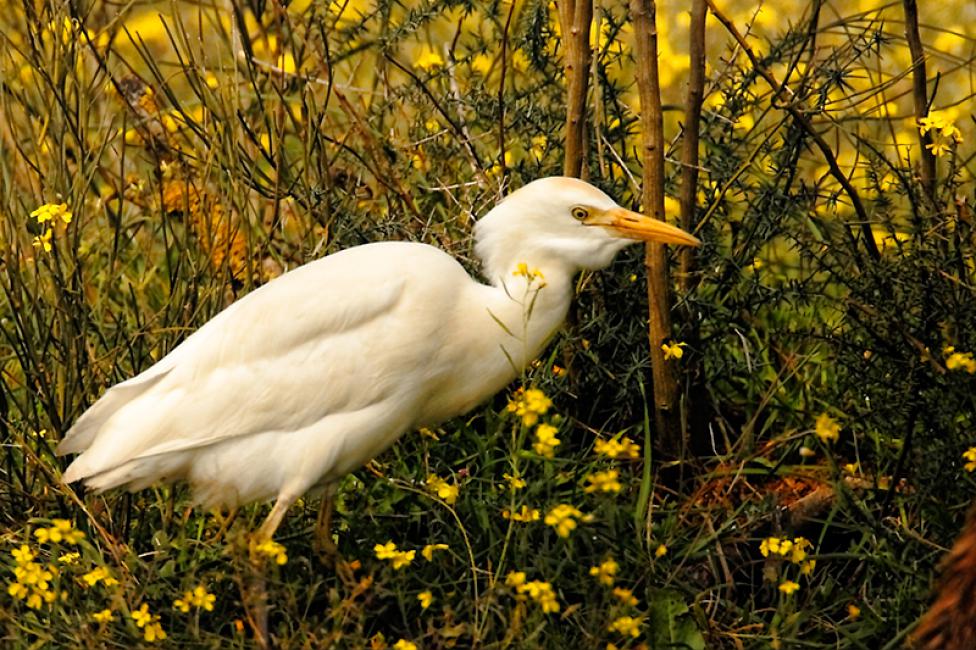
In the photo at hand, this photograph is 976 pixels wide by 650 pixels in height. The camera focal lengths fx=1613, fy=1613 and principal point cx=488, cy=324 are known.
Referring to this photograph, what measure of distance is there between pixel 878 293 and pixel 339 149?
66.9 inches

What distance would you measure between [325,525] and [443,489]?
1.57 ft

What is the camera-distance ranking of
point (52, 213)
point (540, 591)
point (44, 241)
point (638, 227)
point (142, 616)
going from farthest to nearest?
point (44, 241), point (52, 213), point (638, 227), point (142, 616), point (540, 591)

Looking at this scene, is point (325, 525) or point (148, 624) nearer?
point (148, 624)

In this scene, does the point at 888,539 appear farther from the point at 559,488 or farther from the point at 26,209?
the point at 26,209

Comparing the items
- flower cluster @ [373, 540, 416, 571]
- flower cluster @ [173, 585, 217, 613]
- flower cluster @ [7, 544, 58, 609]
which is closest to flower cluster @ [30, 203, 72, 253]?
flower cluster @ [7, 544, 58, 609]

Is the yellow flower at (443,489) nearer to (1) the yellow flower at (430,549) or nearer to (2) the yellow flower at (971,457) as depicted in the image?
(1) the yellow flower at (430,549)

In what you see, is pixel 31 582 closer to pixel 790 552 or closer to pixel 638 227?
pixel 638 227

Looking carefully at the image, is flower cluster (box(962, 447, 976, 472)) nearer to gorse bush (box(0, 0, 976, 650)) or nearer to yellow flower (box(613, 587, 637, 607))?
gorse bush (box(0, 0, 976, 650))

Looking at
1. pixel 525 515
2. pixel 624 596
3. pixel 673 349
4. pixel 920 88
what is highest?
pixel 920 88

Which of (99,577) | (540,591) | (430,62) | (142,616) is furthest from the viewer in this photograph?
(430,62)

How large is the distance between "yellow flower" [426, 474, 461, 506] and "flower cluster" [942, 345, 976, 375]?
43.1 inches

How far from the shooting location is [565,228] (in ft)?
12.2

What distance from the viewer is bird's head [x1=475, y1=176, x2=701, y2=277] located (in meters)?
3.66

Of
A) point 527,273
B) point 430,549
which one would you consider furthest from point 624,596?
point 527,273
